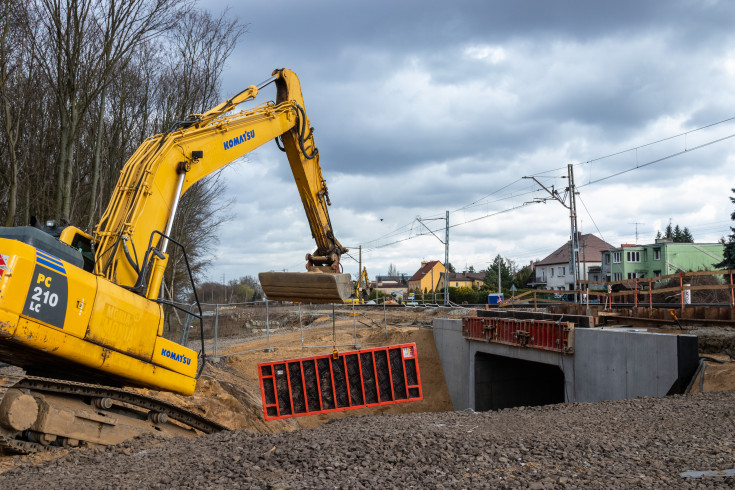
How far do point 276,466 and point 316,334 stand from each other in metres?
19.8

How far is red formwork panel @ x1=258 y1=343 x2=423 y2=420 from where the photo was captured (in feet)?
44.8

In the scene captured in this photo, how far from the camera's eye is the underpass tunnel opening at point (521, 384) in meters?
22.8

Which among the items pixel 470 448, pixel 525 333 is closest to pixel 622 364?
pixel 525 333

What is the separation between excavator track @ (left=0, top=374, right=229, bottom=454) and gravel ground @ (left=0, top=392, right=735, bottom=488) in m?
0.34

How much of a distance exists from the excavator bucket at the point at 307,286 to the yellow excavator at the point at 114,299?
0.02 m

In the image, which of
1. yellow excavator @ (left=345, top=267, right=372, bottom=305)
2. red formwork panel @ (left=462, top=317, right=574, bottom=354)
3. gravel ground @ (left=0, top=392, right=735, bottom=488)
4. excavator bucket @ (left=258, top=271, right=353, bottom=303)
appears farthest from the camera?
red formwork panel @ (left=462, top=317, right=574, bottom=354)

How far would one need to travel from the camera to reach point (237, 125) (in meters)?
9.35

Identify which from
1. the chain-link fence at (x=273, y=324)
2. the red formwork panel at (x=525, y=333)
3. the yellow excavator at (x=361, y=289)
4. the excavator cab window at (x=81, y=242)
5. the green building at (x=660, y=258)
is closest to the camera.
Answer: the excavator cab window at (x=81, y=242)

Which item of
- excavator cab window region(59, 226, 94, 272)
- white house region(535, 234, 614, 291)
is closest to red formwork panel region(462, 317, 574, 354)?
excavator cab window region(59, 226, 94, 272)

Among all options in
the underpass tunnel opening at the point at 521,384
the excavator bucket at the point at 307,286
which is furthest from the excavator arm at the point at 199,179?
the underpass tunnel opening at the point at 521,384

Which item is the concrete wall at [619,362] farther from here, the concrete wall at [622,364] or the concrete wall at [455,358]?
the concrete wall at [455,358]

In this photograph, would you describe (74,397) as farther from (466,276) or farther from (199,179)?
(466,276)

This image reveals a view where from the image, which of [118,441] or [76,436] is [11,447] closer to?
[76,436]

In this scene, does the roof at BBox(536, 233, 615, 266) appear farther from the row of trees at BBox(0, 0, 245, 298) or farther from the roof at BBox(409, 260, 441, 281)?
the row of trees at BBox(0, 0, 245, 298)
